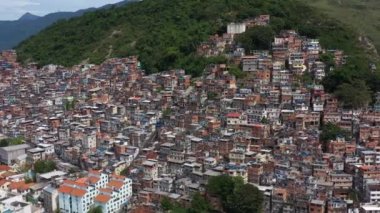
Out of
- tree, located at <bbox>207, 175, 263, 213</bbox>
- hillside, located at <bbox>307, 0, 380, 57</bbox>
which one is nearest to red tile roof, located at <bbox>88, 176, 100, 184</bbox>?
tree, located at <bbox>207, 175, 263, 213</bbox>

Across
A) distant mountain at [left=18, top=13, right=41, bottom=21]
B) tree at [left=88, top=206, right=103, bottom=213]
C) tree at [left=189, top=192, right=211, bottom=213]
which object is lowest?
tree at [left=88, top=206, right=103, bottom=213]

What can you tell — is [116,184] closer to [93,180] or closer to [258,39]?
[93,180]

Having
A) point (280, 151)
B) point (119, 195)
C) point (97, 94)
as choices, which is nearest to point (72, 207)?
point (119, 195)

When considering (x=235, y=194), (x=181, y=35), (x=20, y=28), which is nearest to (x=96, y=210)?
(x=235, y=194)

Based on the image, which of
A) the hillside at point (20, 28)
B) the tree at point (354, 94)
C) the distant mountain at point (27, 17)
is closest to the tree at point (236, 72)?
the tree at point (354, 94)

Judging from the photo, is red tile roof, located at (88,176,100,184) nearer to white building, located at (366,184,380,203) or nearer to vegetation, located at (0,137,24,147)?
vegetation, located at (0,137,24,147)

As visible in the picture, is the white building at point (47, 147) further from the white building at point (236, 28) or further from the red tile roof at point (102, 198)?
the white building at point (236, 28)
